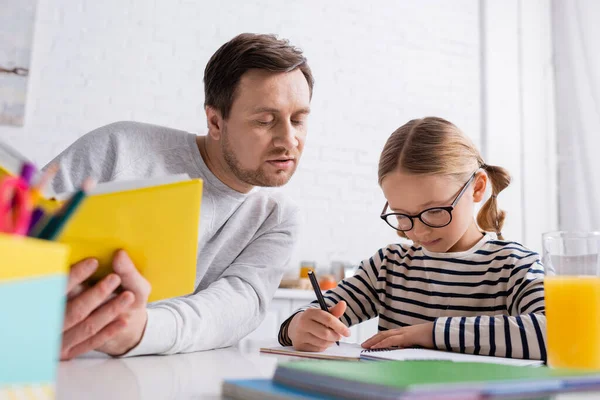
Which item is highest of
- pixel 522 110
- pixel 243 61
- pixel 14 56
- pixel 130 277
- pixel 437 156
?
pixel 522 110

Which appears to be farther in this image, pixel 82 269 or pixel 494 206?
pixel 494 206

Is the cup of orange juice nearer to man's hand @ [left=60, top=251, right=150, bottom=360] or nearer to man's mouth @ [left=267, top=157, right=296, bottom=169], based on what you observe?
man's hand @ [left=60, top=251, right=150, bottom=360]

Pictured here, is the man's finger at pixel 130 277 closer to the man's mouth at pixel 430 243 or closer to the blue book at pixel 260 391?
the blue book at pixel 260 391

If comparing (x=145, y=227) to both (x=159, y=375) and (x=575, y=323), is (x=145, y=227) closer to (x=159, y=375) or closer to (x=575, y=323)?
(x=159, y=375)

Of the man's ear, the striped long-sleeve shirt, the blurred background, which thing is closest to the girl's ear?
the striped long-sleeve shirt

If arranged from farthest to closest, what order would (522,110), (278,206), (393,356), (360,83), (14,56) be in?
(522,110), (360,83), (14,56), (278,206), (393,356)

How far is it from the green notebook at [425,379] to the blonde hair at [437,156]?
2.67 ft

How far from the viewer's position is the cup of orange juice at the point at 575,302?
71 cm

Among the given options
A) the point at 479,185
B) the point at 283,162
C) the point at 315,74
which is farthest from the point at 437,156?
the point at 315,74

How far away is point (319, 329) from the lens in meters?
1.07

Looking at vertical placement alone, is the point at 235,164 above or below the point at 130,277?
above

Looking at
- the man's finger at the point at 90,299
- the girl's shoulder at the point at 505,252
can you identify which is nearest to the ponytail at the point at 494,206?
the girl's shoulder at the point at 505,252

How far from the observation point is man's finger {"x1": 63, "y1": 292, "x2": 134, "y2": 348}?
2.18ft

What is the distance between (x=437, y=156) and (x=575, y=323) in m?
0.65
